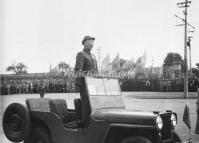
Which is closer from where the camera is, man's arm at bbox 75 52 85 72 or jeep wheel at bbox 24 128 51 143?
jeep wheel at bbox 24 128 51 143

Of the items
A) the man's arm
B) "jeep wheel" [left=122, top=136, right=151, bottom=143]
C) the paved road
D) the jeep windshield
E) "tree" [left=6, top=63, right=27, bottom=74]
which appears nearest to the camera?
"jeep wheel" [left=122, top=136, right=151, bottom=143]

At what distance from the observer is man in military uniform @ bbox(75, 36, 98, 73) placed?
263 inches

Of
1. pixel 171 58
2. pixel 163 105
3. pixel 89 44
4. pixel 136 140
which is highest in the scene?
pixel 171 58

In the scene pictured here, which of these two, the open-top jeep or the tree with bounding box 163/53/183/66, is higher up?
the tree with bounding box 163/53/183/66

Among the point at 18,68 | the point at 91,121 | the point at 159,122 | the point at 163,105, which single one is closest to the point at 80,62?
the point at 91,121

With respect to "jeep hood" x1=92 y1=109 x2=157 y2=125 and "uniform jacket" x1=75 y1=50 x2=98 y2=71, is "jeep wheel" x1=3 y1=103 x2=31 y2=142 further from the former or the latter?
"jeep hood" x1=92 y1=109 x2=157 y2=125

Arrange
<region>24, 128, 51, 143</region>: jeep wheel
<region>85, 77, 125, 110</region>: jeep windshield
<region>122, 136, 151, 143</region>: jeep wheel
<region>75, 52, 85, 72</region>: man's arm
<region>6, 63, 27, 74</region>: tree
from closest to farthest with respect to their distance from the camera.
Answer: <region>122, 136, 151, 143</region>: jeep wheel < <region>85, 77, 125, 110</region>: jeep windshield < <region>24, 128, 51, 143</region>: jeep wheel < <region>75, 52, 85, 72</region>: man's arm < <region>6, 63, 27, 74</region>: tree

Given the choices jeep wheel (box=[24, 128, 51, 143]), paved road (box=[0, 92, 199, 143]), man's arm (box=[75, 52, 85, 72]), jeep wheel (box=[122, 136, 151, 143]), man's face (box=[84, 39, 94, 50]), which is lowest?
paved road (box=[0, 92, 199, 143])

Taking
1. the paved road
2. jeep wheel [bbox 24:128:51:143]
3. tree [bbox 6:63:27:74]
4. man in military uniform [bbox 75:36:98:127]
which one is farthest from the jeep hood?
tree [bbox 6:63:27:74]

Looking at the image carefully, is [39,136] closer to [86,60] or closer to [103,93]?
[103,93]

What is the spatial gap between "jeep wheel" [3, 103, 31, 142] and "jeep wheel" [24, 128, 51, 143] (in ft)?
0.56

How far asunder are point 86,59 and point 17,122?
5.38 feet

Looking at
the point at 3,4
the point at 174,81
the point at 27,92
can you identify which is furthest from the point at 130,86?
the point at 3,4

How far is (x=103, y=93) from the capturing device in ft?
20.5
